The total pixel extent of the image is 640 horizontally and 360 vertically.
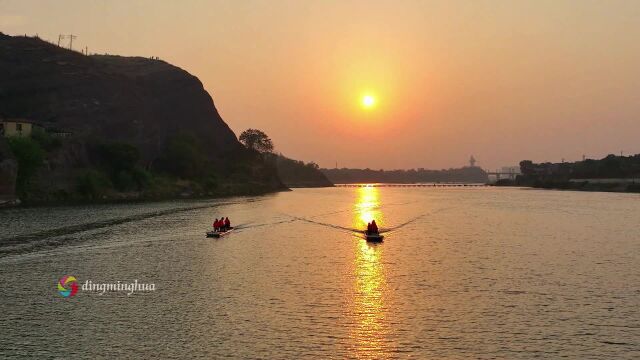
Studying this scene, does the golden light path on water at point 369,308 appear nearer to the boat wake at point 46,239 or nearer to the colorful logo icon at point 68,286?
the colorful logo icon at point 68,286

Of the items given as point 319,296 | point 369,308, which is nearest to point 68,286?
point 319,296

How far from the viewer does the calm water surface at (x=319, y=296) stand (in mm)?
29938

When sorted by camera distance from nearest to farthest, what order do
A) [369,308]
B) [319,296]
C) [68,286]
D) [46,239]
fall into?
1. [369,308]
2. [319,296]
3. [68,286]
4. [46,239]

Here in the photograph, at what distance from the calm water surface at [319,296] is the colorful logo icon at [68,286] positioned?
2.22 feet

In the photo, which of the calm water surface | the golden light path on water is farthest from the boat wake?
the golden light path on water

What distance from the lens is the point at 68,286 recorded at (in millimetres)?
43375

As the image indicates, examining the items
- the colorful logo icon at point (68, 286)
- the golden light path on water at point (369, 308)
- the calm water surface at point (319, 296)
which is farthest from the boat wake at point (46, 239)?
the golden light path on water at point (369, 308)

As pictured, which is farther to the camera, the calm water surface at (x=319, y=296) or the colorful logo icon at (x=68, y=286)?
the colorful logo icon at (x=68, y=286)

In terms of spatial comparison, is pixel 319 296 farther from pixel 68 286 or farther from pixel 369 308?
pixel 68 286

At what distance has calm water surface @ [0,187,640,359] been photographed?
98.2 feet

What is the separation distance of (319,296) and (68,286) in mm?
20539

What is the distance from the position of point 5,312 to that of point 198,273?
18.2 meters

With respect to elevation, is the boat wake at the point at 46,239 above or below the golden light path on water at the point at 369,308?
above

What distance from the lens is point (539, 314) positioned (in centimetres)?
3650
